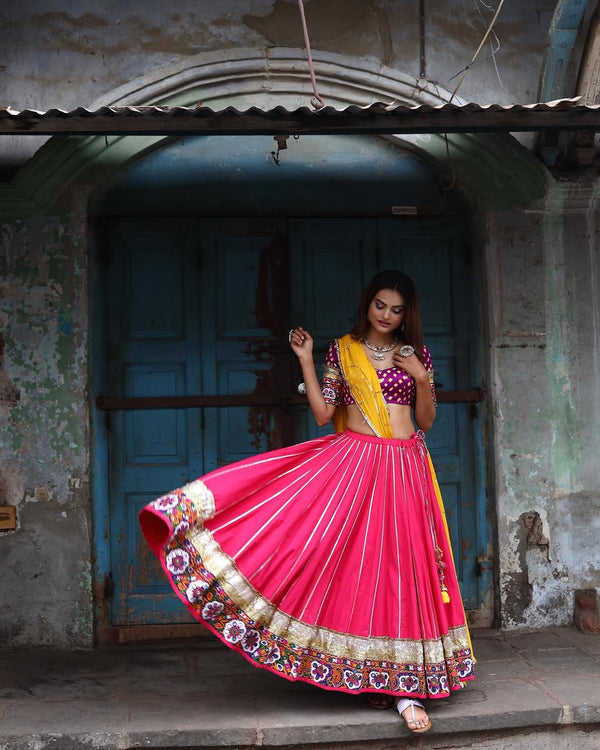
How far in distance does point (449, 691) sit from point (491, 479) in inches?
66.4

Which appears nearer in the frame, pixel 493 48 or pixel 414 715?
pixel 414 715

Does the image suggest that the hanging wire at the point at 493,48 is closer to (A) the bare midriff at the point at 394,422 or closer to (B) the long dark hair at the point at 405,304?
(B) the long dark hair at the point at 405,304

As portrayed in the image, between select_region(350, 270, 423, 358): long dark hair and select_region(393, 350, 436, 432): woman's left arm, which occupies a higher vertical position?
select_region(350, 270, 423, 358): long dark hair

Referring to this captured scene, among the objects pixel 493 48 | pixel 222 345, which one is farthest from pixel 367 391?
pixel 493 48

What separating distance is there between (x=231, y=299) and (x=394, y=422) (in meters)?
1.64

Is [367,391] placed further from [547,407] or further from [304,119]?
[547,407]

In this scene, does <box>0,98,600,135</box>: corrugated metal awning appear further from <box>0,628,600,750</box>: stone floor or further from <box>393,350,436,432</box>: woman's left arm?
<box>0,628,600,750</box>: stone floor

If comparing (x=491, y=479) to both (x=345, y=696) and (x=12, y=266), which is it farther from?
(x=12, y=266)

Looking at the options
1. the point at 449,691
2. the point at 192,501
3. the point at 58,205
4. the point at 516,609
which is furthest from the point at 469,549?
the point at 58,205

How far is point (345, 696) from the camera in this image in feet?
13.7

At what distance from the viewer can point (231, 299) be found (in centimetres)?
539

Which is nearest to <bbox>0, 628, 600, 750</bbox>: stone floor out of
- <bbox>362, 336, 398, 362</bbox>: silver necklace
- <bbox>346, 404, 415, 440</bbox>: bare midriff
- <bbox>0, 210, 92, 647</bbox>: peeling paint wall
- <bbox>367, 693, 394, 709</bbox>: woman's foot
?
<bbox>367, 693, 394, 709</bbox>: woman's foot

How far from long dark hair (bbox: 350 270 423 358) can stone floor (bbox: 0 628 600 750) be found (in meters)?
1.66

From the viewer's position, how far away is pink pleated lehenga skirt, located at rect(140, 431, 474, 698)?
12.5ft
